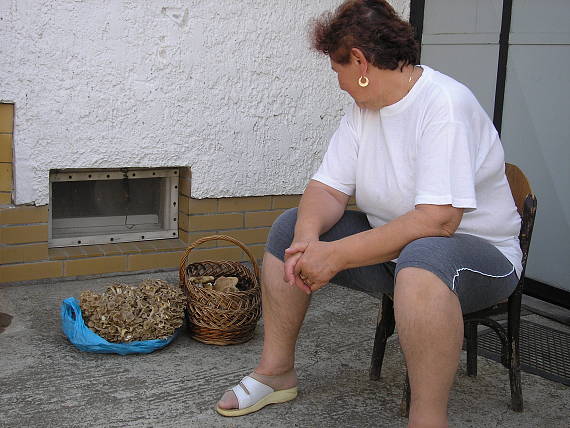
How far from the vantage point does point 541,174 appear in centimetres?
423

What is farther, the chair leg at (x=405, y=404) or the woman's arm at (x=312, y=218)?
the chair leg at (x=405, y=404)

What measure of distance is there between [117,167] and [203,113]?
0.50m

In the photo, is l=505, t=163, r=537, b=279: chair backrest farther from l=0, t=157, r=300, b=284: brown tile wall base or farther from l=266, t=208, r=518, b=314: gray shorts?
l=0, t=157, r=300, b=284: brown tile wall base

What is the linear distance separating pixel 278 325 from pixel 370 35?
3.28 ft

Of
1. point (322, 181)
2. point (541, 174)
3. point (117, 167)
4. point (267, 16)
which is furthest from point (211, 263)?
point (541, 174)

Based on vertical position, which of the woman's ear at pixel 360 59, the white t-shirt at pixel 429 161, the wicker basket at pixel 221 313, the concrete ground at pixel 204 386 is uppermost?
the woman's ear at pixel 360 59

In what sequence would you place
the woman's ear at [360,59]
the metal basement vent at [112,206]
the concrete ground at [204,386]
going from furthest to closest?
the metal basement vent at [112,206] → the concrete ground at [204,386] → the woman's ear at [360,59]

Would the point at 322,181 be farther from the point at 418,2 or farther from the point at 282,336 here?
the point at 418,2

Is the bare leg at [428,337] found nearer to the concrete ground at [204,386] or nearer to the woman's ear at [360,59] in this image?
the concrete ground at [204,386]

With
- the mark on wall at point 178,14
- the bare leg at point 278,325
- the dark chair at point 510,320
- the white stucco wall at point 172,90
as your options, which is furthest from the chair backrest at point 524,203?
the mark on wall at point 178,14

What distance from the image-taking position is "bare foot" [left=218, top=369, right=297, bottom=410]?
272 centimetres

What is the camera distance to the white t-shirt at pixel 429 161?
2375 mm

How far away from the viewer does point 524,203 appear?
2748mm

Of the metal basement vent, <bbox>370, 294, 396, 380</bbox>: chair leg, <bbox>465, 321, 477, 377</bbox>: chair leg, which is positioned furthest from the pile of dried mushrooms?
<bbox>465, 321, 477, 377</bbox>: chair leg
